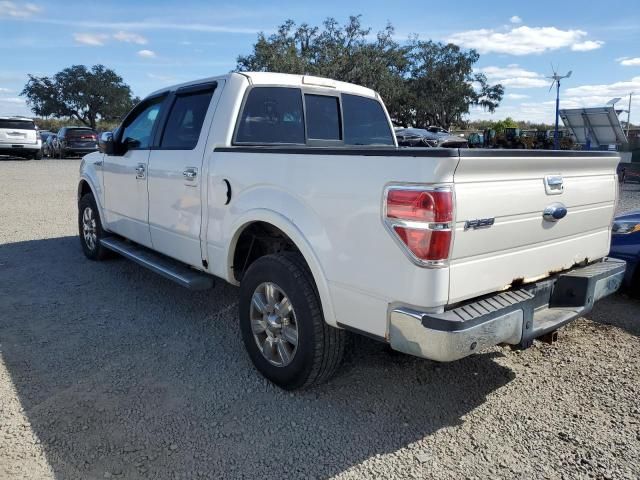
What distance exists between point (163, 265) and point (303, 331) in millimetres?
1916

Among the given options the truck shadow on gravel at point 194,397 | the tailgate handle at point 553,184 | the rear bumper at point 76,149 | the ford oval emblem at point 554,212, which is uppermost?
the tailgate handle at point 553,184

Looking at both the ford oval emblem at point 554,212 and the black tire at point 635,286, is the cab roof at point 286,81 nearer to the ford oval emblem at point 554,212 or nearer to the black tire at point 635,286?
the ford oval emblem at point 554,212

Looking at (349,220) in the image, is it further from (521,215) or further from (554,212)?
(554,212)

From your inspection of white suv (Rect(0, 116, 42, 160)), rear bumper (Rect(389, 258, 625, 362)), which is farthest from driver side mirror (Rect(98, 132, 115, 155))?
white suv (Rect(0, 116, 42, 160))

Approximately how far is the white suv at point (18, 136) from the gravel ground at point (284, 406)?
21323mm

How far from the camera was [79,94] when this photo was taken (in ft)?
179

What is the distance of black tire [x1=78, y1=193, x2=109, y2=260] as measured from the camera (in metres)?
6.20

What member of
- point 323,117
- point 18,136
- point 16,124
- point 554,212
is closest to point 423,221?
point 554,212

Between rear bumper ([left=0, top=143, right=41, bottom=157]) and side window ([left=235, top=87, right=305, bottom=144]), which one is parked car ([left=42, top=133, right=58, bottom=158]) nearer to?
rear bumper ([left=0, top=143, right=41, bottom=157])

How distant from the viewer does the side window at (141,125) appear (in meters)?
5.01

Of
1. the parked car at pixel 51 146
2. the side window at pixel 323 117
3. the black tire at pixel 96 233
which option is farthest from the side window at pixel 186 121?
the parked car at pixel 51 146

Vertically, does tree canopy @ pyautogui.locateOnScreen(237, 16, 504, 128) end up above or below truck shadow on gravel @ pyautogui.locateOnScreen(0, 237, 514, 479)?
above

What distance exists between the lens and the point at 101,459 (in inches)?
107

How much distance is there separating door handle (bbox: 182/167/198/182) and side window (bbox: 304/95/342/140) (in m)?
1.05
